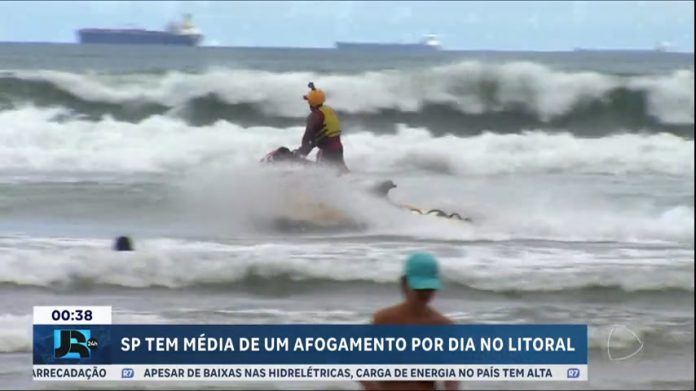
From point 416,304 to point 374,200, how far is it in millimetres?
1689

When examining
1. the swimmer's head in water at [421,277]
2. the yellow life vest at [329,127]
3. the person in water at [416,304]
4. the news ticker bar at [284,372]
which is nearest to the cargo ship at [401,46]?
the yellow life vest at [329,127]

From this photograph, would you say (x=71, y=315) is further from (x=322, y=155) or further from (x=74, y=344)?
(x=322, y=155)

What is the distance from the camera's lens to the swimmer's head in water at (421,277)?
3254 millimetres

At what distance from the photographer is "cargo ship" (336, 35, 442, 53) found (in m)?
4.91

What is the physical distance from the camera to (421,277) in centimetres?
326

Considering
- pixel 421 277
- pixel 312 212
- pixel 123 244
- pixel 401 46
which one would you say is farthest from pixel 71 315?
pixel 401 46

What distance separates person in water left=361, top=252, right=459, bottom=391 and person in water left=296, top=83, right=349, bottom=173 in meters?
1.33

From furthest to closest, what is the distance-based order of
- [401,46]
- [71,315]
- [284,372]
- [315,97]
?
1. [401,46]
2. [315,97]
3. [71,315]
4. [284,372]

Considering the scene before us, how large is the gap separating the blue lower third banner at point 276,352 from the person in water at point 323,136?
3.15 feet

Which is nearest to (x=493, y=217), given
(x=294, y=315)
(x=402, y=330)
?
(x=294, y=315)

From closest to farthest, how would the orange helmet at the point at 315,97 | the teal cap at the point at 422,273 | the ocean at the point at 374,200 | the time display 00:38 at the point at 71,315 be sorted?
the teal cap at the point at 422,273
the time display 00:38 at the point at 71,315
the ocean at the point at 374,200
the orange helmet at the point at 315,97

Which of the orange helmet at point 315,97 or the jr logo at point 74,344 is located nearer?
the jr logo at point 74,344

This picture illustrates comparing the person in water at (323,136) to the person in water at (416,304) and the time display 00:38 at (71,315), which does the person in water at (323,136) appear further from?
the person in water at (416,304)

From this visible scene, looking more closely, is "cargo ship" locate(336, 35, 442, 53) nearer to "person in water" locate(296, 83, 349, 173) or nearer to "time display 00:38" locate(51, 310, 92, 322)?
"person in water" locate(296, 83, 349, 173)
